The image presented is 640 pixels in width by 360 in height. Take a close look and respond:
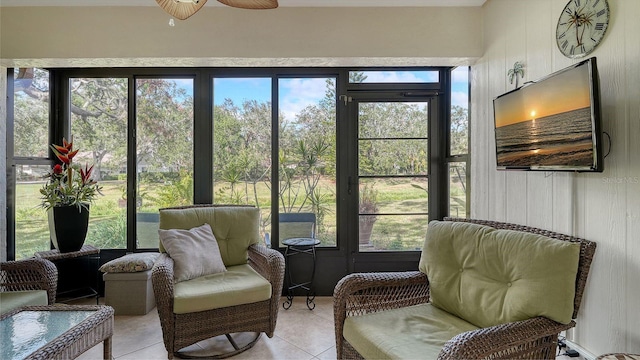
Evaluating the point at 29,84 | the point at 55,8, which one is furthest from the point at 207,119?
the point at 29,84

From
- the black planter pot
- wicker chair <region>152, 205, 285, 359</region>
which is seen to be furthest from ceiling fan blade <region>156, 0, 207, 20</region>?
the black planter pot

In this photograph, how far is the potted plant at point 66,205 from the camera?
2.62 meters

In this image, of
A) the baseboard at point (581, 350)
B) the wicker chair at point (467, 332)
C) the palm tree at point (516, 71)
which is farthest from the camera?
the palm tree at point (516, 71)

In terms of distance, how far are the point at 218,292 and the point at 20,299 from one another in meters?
1.17

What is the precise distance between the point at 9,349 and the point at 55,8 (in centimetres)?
267

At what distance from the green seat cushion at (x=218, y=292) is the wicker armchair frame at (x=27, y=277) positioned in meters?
0.85

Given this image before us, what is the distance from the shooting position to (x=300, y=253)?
313cm

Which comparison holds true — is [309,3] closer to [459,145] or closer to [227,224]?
[459,145]

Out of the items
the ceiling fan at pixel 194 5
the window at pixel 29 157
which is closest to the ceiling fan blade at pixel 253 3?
the ceiling fan at pixel 194 5

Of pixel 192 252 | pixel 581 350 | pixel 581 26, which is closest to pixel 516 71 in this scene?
pixel 581 26

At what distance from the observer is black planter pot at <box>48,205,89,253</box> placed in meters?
2.62

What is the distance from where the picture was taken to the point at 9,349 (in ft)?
4.51

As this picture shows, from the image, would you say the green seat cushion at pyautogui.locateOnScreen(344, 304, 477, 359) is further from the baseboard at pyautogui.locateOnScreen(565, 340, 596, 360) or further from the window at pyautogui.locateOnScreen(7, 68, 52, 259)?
the window at pyautogui.locateOnScreen(7, 68, 52, 259)

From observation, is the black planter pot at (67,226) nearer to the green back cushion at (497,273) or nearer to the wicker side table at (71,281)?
the wicker side table at (71,281)
